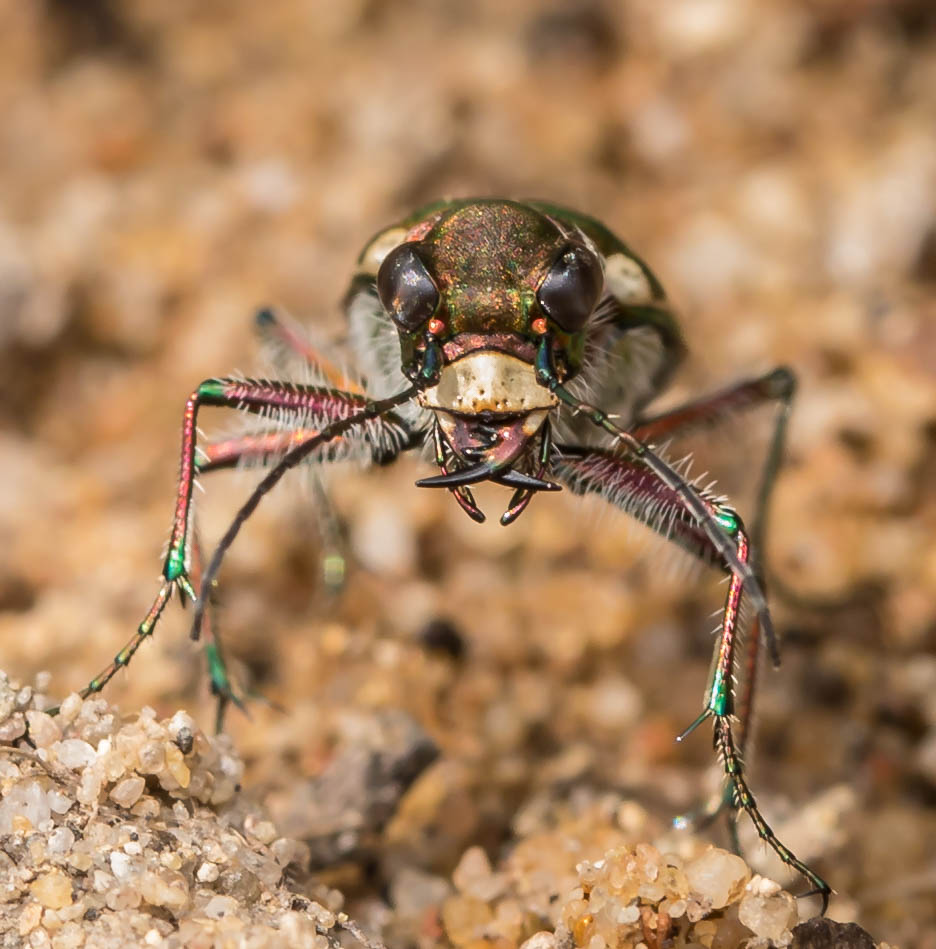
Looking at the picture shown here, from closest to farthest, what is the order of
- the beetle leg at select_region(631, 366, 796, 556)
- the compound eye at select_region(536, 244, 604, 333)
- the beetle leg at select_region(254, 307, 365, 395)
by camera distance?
1. the compound eye at select_region(536, 244, 604, 333)
2. the beetle leg at select_region(631, 366, 796, 556)
3. the beetle leg at select_region(254, 307, 365, 395)

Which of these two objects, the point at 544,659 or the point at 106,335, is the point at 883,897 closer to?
the point at 544,659

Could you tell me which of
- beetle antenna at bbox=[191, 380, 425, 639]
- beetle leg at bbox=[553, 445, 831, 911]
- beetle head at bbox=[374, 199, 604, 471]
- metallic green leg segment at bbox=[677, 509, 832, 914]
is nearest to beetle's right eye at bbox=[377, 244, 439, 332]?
beetle head at bbox=[374, 199, 604, 471]

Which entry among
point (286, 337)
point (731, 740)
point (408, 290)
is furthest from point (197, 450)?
point (731, 740)

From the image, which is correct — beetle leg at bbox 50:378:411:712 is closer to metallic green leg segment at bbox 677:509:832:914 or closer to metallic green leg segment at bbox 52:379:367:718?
metallic green leg segment at bbox 52:379:367:718

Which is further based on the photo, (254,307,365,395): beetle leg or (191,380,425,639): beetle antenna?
(254,307,365,395): beetle leg

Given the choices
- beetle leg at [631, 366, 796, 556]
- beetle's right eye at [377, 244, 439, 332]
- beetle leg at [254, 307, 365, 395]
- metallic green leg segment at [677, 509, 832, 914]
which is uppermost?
beetle leg at [254, 307, 365, 395]

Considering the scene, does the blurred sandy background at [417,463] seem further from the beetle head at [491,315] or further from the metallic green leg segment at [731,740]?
the beetle head at [491,315]
